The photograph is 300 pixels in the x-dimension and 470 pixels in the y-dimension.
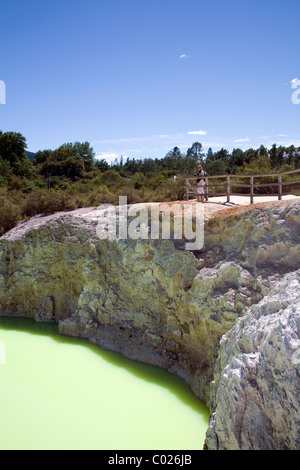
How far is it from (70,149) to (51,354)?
3571 centimetres

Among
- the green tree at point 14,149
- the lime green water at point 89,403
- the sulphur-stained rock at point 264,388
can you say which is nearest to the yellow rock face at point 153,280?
the lime green water at point 89,403

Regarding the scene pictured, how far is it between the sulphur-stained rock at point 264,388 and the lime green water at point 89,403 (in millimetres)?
1788

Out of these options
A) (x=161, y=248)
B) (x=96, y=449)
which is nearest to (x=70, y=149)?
(x=161, y=248)

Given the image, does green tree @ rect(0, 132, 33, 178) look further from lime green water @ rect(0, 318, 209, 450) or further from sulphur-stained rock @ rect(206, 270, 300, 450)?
sulphur-stained rock @ rect(206, 270, 300, 450)

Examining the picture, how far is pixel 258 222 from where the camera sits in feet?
24.4

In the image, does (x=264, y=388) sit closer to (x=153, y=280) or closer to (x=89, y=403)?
(x=89, y=403)

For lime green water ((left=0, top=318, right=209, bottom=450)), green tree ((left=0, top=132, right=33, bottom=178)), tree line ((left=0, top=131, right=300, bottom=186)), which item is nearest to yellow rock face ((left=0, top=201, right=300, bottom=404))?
lime green water ((left=0, top=318, right=209, bottom=450))

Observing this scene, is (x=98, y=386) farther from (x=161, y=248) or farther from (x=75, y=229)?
(x=75, y=229)

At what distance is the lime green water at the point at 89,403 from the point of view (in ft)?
18.7

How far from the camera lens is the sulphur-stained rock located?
3.71m

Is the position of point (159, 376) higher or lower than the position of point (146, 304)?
lower

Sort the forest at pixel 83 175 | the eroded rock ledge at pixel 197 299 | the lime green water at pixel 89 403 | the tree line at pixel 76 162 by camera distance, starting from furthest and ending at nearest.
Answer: the tree line at pixel 76 162, the forest at pixel 83 175, the lime green water at pixel 89 403, the eroded rock ledge at pixel 197 299

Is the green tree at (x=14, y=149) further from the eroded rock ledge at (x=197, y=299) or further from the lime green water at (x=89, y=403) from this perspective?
the lime green water at (x=89, y=403)
